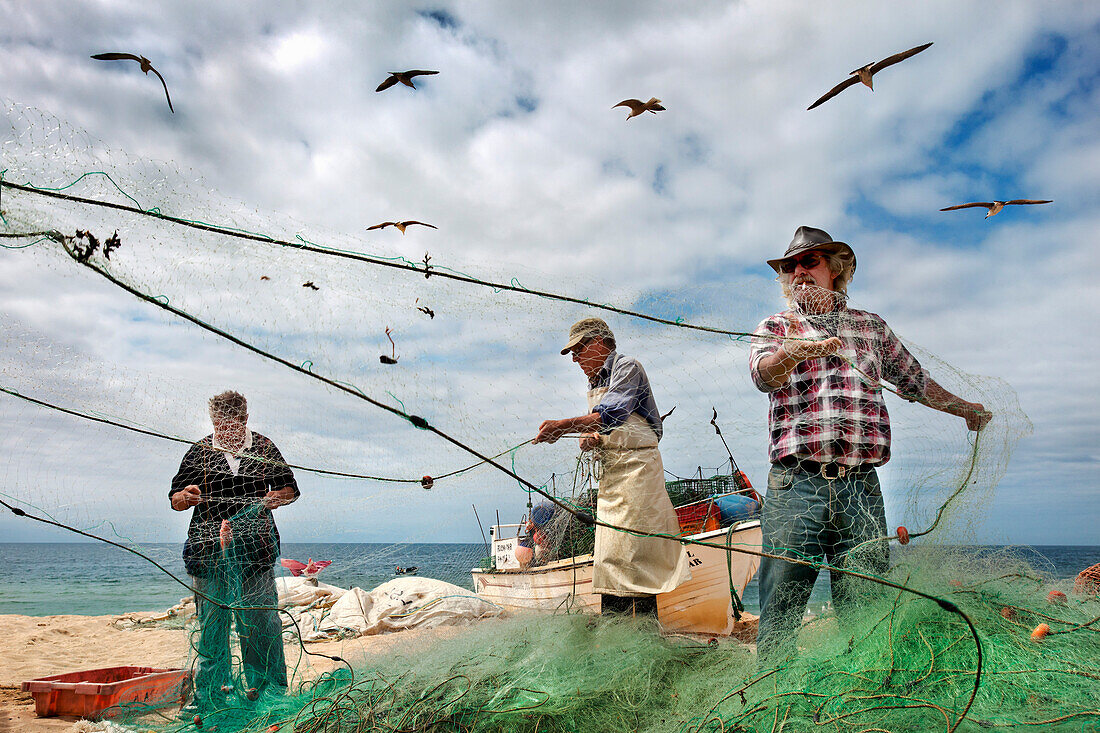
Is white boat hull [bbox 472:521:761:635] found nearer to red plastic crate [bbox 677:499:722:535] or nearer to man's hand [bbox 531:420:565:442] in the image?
red plastic crate [bbox 677:499:722:535]

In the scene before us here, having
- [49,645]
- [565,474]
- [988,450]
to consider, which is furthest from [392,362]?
[49,645]

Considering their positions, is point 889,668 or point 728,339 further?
point 728,339

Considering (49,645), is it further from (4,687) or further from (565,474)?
(565,474)

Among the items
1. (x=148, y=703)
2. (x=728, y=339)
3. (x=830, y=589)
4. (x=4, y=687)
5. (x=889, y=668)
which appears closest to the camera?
(x=889, y=668)

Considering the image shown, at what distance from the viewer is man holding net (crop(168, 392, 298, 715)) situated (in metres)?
Answer: 3.63

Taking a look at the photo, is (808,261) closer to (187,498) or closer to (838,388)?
(838,388)

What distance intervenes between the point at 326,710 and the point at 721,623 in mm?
5209

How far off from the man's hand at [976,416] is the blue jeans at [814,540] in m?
0.69

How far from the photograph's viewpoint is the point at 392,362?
3184 millimetres

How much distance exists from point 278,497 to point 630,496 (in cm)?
228

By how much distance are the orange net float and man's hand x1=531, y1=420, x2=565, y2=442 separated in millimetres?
2678

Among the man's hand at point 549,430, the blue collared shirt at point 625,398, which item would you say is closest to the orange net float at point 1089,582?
the blue collared shirt at point 625,398

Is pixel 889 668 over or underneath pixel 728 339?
underneath

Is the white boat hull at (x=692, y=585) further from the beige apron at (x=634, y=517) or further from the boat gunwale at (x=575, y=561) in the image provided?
the beige apron at (x=634, y=517)
